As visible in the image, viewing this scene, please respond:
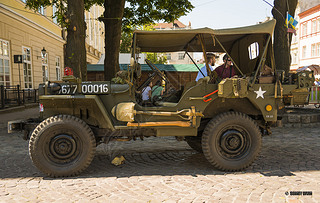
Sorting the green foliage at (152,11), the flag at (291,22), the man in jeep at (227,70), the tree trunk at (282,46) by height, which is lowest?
the man in jeep at (227,70)

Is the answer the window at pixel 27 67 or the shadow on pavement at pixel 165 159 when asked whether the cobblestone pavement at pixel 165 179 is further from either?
the window at pixel 27 67

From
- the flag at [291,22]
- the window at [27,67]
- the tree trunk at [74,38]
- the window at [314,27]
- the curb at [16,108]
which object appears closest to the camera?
the tree trunk at [74,38]

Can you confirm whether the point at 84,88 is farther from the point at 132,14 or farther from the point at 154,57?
the point at 132,14

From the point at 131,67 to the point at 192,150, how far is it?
245 centimetres

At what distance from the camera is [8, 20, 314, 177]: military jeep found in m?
4.21

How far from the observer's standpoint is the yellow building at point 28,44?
1522 centimetres

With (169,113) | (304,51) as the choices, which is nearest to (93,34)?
(304,51)

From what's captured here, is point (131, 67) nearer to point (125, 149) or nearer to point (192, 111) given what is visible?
point (192, 111)

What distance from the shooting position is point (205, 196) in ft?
11.3

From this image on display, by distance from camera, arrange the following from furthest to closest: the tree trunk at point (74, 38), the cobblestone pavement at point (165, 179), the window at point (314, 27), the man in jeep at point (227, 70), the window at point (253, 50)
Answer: the window at point (314, 27)
the tree trunk at point (74, 38)
the man in jeep at point (227, 70)
the window at point (253, 50)
the cobblestone pavement at point (165, 179)

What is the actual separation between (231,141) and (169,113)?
1.09 meters

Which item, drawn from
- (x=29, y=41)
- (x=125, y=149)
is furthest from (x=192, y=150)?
(x=29, y=41)

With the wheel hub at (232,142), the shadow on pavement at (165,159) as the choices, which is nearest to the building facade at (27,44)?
the shadow on pavement at (165,159)

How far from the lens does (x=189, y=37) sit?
4730mm
